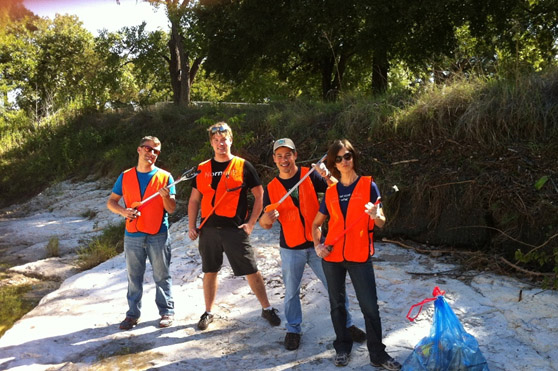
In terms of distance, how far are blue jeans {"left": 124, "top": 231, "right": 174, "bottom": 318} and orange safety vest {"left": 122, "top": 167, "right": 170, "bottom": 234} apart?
0.33 ft

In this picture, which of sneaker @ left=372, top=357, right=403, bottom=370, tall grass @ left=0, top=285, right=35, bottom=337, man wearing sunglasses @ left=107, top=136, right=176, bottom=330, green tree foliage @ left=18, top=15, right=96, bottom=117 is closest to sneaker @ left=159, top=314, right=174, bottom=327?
man wearing sunglasses @ left=107, top=136, right=176, bottom=330

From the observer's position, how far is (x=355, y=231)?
3709mm

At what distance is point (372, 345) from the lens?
3707 mm

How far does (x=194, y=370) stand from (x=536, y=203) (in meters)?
4.09

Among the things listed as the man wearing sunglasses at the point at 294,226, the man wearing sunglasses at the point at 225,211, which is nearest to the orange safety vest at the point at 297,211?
the man wearing sunglasses at the point at 294,226

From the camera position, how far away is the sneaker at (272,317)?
4699 mm

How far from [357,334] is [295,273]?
71 cm

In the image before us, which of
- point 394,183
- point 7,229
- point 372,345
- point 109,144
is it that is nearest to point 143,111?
point 109,144

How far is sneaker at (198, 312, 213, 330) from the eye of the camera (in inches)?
184

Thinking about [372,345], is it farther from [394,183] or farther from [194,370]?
[394,183]

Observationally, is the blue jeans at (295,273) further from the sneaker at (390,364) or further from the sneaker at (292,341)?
the sneaker at (390,364)

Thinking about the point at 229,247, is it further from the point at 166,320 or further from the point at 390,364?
the point at 390,364

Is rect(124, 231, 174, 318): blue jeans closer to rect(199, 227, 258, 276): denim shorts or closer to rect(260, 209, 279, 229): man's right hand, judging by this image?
rect(199, 227, 258, 276): denim shorts

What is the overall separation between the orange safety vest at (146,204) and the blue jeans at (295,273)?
1.26 meters
